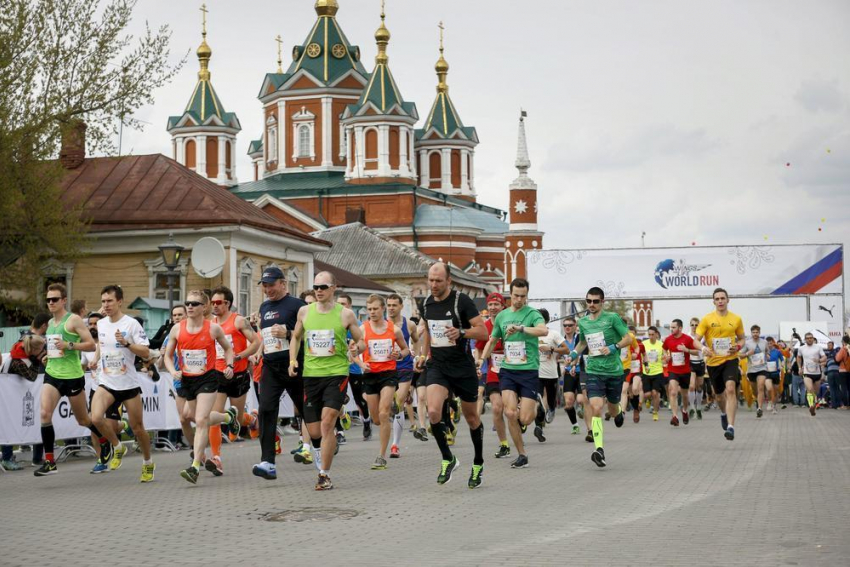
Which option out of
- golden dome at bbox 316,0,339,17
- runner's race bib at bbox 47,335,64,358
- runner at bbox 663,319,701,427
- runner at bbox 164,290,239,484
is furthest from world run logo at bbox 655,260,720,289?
golden dome at bbox 316,0,339,17

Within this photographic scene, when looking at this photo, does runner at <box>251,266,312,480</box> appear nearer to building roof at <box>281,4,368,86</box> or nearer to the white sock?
the white sock

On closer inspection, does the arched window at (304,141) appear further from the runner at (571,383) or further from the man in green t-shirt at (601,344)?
the man in green t-shirt at (601,344)

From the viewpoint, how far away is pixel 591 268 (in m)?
57.1

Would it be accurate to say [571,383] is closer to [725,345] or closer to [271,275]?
[725,345]

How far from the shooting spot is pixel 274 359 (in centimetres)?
→ 1353

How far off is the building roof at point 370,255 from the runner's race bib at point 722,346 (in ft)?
206

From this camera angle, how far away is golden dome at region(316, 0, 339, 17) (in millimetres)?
105625

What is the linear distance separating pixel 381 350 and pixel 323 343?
3930 millimetres

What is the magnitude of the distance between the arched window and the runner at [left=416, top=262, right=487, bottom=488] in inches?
3504

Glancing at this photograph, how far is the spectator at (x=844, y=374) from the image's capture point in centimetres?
3312

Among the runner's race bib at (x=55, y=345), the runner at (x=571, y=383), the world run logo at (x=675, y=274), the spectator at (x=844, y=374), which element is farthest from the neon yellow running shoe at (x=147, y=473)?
the world run logo at (x=675, y=274)

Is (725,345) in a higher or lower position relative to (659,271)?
lower

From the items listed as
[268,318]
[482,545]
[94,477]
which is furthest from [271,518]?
[94,477]

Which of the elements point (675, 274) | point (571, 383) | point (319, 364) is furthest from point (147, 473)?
point (675, 274)
